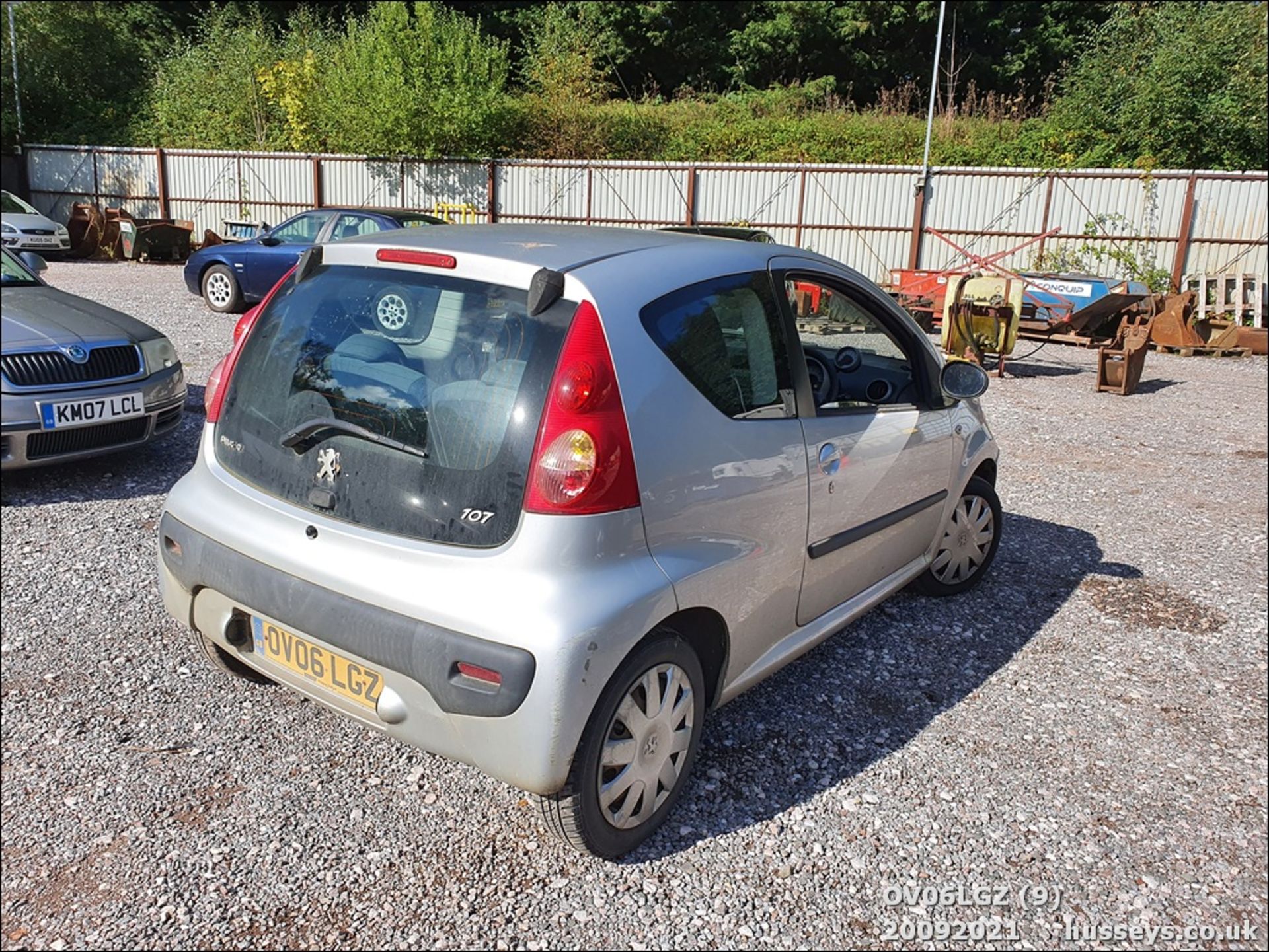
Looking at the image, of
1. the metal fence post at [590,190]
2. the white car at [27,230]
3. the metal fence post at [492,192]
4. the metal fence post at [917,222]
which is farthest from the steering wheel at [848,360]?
the white car at [27,230]

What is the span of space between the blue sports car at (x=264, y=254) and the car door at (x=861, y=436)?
9.55 m

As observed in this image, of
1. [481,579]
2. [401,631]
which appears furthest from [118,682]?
[481,579]

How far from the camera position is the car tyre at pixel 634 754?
2.35 meters

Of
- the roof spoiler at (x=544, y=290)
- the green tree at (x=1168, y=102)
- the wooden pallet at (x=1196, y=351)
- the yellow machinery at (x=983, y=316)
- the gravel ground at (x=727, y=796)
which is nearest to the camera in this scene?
the gravel ground at (x=727, y=796)

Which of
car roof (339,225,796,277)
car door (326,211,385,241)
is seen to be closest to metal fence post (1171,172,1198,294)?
car door (326,211,385,241)

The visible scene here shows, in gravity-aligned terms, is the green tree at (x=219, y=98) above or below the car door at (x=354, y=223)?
above

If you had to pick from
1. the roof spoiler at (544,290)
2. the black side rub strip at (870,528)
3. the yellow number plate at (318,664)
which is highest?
the roof spoiler at (544,290)

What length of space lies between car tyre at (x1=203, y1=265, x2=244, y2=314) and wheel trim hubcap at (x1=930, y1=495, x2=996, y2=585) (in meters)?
10.9

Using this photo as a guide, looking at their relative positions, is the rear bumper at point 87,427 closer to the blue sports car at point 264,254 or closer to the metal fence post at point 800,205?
the blue sports car at point 264,254

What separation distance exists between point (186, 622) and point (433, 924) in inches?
46.1

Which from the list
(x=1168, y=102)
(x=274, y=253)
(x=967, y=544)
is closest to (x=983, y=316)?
(x=967, y=544)

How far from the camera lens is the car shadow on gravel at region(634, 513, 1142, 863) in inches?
112

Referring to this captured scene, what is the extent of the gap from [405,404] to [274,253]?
36.5ft

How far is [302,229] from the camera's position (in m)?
13.1
